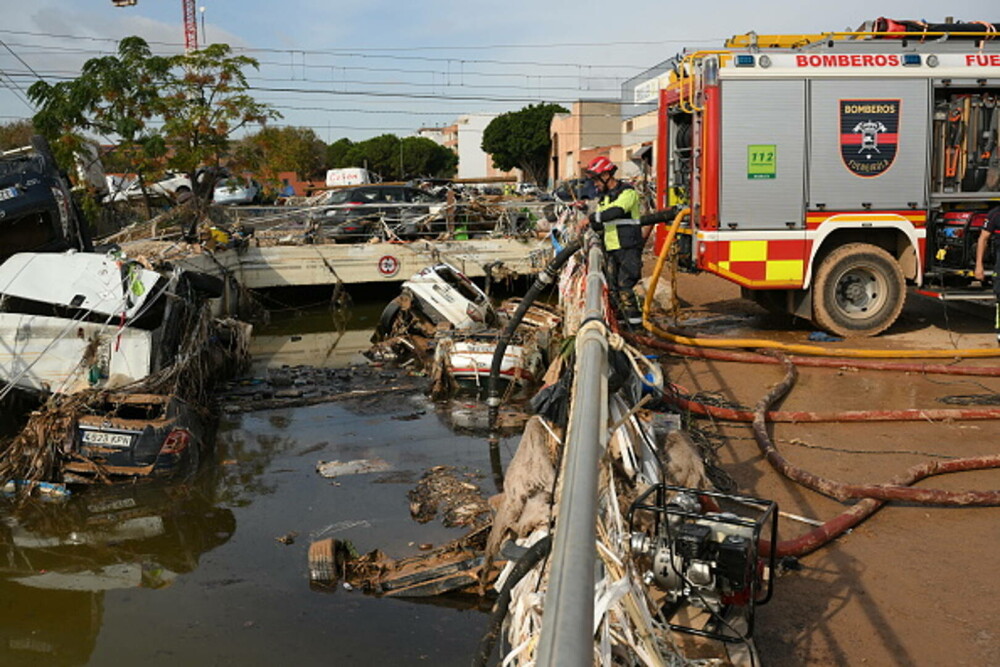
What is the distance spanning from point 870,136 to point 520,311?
17.1 feet

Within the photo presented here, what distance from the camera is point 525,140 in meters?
72.7

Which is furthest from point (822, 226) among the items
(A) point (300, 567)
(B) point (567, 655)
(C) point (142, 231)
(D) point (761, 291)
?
(C) point (142, 231)

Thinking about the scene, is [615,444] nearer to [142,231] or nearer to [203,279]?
[203,279]

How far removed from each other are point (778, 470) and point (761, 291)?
5881mm

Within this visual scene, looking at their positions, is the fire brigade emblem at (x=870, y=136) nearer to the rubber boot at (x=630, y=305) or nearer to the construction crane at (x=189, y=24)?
the rubber boot at (x=630, y=305)

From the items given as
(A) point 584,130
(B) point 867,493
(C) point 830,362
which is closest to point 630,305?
(C) point 830,362

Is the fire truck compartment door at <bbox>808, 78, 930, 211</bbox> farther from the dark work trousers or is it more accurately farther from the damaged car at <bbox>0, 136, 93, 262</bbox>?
the damaged car at <bbox>0, 136, 93, 262</bbox>

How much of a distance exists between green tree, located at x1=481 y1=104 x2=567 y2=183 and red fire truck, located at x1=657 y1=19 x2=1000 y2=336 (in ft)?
204

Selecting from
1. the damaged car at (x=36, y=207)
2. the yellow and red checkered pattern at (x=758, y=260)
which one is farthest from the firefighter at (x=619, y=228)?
the damaged car at (x=36, y=207)

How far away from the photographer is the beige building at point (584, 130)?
61469 millimetres

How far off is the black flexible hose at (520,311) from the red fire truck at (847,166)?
9.31 feet

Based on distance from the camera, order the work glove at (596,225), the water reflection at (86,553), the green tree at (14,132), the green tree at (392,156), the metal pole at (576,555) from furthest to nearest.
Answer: the green tree at (392,156) → the green tree at (14,132) → the work glove at (596,225) → the water reflection at (86,553) → the metal pole at (576,555)

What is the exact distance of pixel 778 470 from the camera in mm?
6199

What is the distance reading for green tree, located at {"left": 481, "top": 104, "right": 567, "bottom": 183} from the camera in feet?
239
